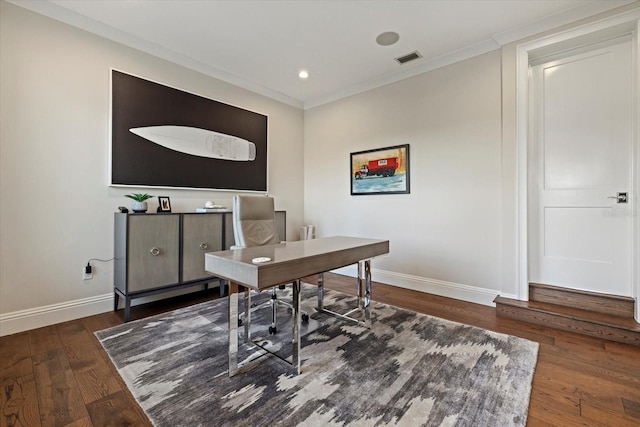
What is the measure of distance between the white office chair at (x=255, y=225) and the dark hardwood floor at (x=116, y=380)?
3.60ft

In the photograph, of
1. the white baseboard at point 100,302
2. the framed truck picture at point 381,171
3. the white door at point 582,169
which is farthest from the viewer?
the framed truck picture at point 381,171

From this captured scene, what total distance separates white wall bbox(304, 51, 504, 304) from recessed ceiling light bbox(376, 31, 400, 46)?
711mm

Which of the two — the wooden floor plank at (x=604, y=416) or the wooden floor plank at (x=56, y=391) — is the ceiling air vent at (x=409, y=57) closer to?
the wooden floor plank at (x=604, y=416)

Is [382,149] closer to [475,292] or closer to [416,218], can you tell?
[416,218]

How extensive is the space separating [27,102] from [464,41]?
4.11 metres

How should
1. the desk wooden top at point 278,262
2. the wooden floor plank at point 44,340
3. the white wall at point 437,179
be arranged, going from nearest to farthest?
the desk wooden top at point 278,262 → the wooden floor plank at point 44,340 → the white wall at point 437,179

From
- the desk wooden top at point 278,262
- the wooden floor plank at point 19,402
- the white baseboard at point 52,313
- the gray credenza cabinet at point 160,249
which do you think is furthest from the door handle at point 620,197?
the white baseboard at point 52,313

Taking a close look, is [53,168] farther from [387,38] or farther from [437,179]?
[437,179]

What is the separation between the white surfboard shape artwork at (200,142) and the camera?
3.01 meters

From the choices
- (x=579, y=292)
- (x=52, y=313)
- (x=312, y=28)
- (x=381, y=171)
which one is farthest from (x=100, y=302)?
(x=579, y=292)

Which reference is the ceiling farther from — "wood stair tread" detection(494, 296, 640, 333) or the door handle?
"wood stair tread" detection(494, 296, 640, 333)

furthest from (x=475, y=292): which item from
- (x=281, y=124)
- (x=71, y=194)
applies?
(x=71, y=194)

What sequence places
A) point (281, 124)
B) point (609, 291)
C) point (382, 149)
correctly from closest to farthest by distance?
point (609, 291) < point (382, 149) < point (281, 124)

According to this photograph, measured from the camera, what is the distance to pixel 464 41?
2.95 metres
